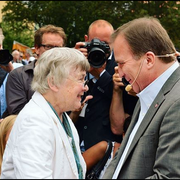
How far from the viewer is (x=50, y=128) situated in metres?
2.18

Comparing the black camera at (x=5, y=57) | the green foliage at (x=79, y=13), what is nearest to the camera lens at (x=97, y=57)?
the black camera at (x=5, y=57)

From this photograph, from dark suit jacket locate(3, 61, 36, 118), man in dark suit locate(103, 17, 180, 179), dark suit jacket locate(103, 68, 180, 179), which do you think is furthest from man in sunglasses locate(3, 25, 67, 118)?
dark suit jacket locate(103, 68, 180, 179)

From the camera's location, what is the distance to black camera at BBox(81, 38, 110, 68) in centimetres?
350

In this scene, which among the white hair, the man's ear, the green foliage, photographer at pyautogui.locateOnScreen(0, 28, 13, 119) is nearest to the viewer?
the man's ear

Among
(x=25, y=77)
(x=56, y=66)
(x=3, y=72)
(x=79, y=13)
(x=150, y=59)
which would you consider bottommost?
(x=79, y=13)

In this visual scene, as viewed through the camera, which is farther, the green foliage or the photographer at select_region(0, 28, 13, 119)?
the green foliage

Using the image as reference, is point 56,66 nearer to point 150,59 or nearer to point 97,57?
point 150,59

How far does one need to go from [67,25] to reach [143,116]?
72.5ft

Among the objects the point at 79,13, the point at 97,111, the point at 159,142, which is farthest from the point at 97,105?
the point at 79,13

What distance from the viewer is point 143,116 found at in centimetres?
234

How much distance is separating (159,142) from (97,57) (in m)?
1.71

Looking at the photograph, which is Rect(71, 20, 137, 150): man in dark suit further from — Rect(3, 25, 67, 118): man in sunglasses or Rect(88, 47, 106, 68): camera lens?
Rect(3, 25, 67, 118): man in sunglasses

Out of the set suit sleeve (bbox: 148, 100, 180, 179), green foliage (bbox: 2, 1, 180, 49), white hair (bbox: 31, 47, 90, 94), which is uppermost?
white hair (bbox: 31, 47, 90, 94)

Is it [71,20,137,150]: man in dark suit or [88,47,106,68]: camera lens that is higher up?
[88,47,106,68]: camera lens
